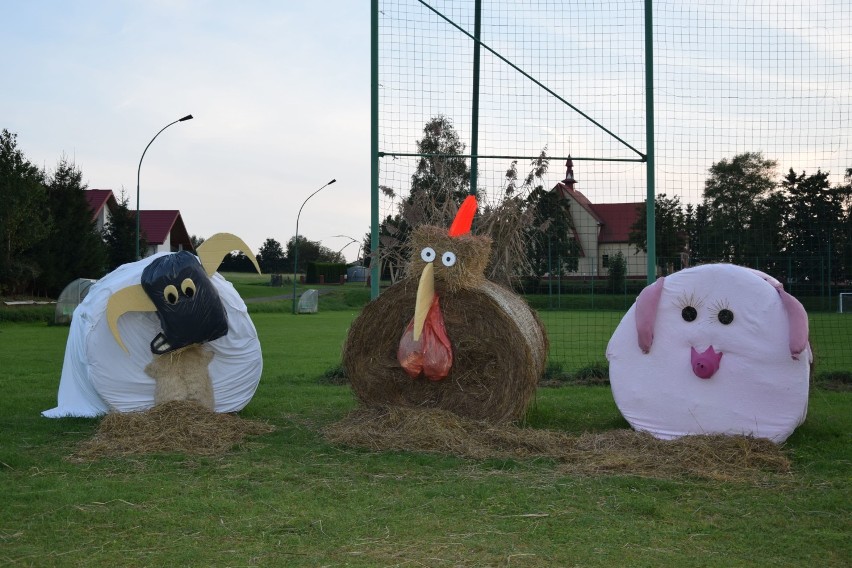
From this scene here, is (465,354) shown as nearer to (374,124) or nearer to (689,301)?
(689,301)

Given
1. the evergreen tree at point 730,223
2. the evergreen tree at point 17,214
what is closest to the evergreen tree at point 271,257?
the evergreen tree at point 17,214

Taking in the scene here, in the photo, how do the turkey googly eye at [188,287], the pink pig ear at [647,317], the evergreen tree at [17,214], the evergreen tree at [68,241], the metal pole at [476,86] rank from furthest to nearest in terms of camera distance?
the evergreen tree at [68,241] → the evergreen tree at [17,214] → the metal pole at [476,86] → the turkey googly eye at [188,287] → the pink pig ear at [647,317]

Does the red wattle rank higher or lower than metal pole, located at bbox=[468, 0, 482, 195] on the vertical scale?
lower

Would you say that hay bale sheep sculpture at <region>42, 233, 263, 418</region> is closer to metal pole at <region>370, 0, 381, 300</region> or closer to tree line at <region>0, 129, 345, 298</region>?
metal pole at <region>370, 0, 381, 300</region>

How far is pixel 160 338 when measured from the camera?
26.1ft

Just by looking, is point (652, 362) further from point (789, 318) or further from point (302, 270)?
point (302, 270)

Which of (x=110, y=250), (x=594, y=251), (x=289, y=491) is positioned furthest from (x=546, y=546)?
(x=110, y=250)

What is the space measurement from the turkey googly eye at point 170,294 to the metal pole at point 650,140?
17.1 ft

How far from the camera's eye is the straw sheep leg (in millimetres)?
7965

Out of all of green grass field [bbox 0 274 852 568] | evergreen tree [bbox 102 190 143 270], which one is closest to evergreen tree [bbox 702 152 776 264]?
green grass field [bbox 0 274 852 568]

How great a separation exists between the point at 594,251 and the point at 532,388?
271 inches

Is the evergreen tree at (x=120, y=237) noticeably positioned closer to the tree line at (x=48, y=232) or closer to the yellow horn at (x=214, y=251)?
the tree line at (x=48, y=232)

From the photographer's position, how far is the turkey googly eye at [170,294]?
25.5 feet

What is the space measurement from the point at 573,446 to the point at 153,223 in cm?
4483
